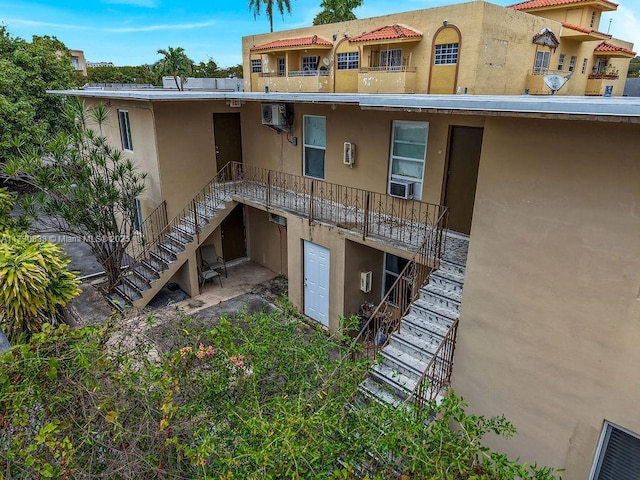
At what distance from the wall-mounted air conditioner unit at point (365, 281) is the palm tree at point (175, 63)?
1916cm

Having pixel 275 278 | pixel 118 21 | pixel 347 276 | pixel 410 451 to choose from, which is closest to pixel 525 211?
pixel 410 451

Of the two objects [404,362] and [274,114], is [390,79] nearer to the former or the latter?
[274,114]

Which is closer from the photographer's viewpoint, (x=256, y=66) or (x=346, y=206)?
(x=346, y=206)

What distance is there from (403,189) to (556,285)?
464 cm

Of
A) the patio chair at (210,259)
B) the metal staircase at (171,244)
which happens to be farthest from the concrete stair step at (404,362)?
the patio chair at (210,259)

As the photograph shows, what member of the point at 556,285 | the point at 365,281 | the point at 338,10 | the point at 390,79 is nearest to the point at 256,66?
the point at 390,79

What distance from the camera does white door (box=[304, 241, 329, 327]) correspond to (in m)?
10.1

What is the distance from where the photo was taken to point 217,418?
3.75 meters

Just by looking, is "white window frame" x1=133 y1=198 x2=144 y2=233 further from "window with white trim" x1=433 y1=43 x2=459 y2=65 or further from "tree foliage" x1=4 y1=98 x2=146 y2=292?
"window with white trim" x1=433 y1=43 x2=459 y2=65

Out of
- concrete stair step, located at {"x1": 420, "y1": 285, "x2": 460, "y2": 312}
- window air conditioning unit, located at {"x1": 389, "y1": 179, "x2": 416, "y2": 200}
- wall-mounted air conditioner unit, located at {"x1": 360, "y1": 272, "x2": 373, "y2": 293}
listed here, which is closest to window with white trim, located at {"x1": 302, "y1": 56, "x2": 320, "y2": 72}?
window air conditioning unit, located at {"x1": 389, "y1": 179, "x2": 416, "y2": 200}

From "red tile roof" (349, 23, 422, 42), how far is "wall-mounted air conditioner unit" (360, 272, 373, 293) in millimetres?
12481

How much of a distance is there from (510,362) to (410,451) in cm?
284

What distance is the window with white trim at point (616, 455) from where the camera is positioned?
4598mm

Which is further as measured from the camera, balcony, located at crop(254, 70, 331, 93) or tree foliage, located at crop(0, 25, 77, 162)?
balcony, located at crop(254, 70, 331, 93)
